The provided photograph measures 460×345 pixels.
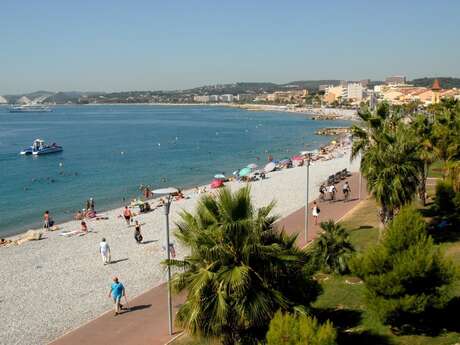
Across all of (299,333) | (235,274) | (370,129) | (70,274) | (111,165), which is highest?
(370,129)

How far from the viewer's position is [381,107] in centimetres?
1730

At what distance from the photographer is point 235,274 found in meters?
7.82

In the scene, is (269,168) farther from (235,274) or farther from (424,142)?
(235,274)

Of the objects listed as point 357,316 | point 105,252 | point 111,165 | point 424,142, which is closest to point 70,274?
point 105,252

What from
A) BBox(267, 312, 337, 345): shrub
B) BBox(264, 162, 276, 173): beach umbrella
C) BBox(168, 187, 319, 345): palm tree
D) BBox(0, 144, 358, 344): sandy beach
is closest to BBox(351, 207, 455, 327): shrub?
BBox(168, 187, 319, 345): palm tree

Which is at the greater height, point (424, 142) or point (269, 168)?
point (424, 142)

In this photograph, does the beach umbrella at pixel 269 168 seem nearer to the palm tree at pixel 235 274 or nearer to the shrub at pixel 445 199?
the shrub at pixel 445 199

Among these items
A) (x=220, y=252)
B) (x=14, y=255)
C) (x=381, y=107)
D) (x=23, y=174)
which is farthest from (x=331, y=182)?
(x=23, y=174)

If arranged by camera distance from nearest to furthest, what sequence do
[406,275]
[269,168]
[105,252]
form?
[406,275], [105,252], [269,168]

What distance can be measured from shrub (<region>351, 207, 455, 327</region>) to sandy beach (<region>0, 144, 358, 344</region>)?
26.1 ft

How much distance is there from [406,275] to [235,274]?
132 inches

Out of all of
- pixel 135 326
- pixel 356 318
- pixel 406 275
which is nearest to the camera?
pixel 406 275

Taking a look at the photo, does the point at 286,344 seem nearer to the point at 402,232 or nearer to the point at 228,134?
the point at 402,232

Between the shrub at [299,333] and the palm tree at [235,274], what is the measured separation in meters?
1.03
